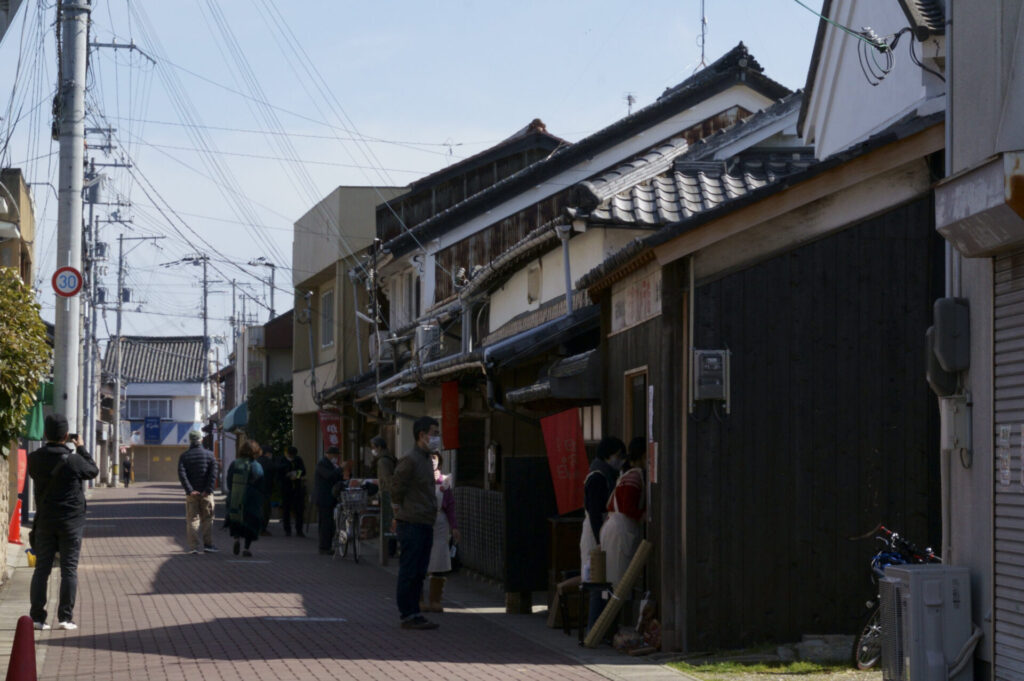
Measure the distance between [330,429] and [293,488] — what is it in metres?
3.49

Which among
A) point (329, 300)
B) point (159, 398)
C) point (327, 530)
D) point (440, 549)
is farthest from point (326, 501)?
point (159, 398)

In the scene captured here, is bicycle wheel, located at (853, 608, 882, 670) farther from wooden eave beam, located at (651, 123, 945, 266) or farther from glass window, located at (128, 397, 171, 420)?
glass window, located at (128, 397, 171, 420)

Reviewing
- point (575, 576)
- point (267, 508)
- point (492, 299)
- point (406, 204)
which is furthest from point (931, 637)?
point (406, 204)

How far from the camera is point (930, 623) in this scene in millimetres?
8836

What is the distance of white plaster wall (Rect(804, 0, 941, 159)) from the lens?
51.0 feet

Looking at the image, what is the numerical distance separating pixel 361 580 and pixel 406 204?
14277 mm

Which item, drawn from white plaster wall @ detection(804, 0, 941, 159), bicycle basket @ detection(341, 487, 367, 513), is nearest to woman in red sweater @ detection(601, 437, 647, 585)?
white plaster wall @ detection(804, 0, 941, 159)

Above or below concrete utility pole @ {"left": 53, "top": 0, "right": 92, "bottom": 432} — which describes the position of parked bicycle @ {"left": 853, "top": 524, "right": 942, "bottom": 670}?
below

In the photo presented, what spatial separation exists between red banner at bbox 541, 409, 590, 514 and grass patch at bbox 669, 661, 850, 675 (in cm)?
350


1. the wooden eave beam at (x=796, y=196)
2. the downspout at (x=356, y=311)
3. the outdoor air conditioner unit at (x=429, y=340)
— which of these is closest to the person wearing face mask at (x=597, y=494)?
the wooden eave beam at (x=796, y=196)

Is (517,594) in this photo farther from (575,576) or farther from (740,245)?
(740,245)

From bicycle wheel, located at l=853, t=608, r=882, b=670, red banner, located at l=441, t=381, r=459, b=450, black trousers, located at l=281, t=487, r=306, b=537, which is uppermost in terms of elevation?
red banner, located at l=441, t=381, r=459, b=450

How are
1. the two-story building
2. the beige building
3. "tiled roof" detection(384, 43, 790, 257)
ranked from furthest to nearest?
the two-story building < the beige building < "tiled roof" detection(384, 43, 790, 257)

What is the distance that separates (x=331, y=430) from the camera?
32750mm
